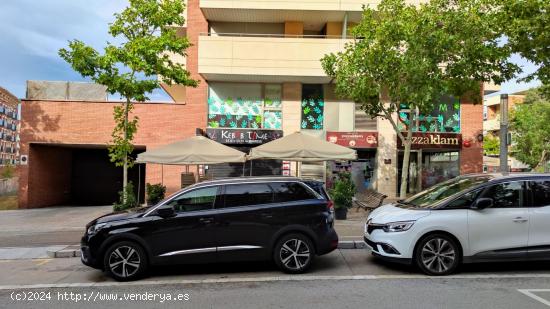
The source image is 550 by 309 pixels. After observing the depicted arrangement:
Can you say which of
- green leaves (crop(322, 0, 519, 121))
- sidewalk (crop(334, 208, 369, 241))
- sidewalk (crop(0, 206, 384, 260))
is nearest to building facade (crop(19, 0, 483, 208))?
sidewalk (crop(0, 206, 384, 260))

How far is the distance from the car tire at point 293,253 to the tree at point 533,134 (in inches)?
1067

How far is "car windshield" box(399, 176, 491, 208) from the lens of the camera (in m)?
7.10

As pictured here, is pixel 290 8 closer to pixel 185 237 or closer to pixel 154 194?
pixel 154 194

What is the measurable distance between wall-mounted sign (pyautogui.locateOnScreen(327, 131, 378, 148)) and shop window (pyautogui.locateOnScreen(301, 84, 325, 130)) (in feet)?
2.71

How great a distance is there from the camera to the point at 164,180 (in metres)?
18.1

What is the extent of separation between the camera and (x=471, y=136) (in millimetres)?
18859

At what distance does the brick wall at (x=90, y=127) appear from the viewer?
17781 mm

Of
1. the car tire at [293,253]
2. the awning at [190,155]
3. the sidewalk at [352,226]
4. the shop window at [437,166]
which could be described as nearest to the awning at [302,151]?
the awning at [190,155]

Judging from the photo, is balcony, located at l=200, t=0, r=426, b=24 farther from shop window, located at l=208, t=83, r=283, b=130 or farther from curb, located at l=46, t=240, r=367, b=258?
curb, located at l=46, t=240, r=367, b=258

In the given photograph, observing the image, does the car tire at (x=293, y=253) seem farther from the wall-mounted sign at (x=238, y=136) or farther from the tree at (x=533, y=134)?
the tree at (x=533, y=134)

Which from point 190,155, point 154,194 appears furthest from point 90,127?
point 190,155

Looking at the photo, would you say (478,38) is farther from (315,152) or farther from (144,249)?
(144,249)

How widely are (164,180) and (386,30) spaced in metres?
11.1

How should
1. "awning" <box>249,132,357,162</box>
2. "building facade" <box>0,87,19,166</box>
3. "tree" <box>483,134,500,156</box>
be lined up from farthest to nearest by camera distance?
"building facade" <box>0,87,19,166</box> < "tree" <box>483,134,500,156</box> < "awning" <box>249,132,357,162</box>
